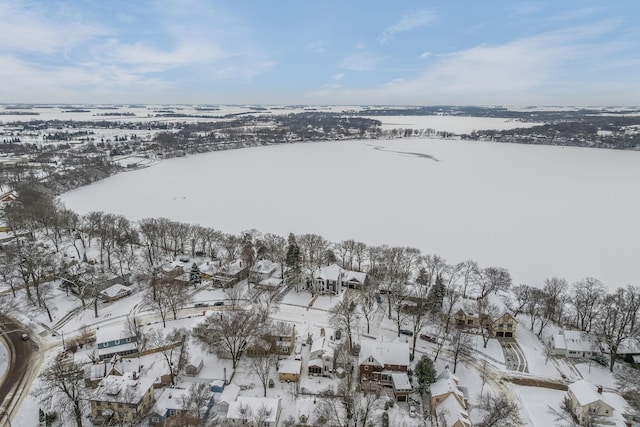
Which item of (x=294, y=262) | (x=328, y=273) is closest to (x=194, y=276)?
(x=294, y=262)

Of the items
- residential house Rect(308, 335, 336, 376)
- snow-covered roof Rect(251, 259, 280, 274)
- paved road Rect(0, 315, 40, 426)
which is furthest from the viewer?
snow-covered roof Rect(251, 259, 280, 274)

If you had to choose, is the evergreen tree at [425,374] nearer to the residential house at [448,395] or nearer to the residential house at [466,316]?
the residential house at [448,395]

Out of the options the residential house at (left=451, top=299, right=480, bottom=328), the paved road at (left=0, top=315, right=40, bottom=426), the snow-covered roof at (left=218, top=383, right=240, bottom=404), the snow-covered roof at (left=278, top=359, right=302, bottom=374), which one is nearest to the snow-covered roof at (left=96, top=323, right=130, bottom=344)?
the paved road at (left=0, top=315, right=40, bottom=426)

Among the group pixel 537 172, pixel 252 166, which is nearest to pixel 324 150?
pixel 252 166

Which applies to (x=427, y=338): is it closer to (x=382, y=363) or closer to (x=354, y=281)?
(x=382, y=363)

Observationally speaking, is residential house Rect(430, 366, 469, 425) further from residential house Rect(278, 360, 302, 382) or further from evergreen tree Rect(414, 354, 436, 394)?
residential house Rect(278, 360, 302, 382)
